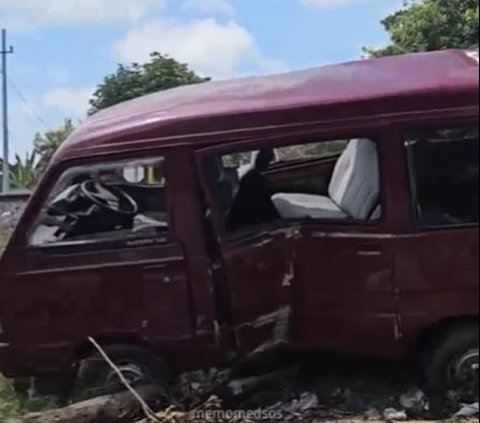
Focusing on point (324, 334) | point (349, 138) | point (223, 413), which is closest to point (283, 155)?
point (349, 138)

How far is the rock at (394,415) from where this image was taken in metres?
6.48

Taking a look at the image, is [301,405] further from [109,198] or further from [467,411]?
[109,198]

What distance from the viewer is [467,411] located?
6.27 meters

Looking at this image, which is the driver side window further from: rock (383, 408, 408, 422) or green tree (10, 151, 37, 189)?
green tree (10, 151, 37, 189)

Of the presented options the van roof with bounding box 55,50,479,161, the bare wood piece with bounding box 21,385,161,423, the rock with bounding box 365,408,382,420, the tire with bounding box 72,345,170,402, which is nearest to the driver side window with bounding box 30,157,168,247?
the van roof with bounding box 55,50,479,161

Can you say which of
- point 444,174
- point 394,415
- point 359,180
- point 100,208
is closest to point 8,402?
point 100,208

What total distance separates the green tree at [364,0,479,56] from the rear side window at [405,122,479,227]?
1049 centimetres

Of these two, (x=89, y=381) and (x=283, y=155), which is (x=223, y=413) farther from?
(x=283, y=155)

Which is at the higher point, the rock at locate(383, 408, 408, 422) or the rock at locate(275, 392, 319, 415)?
the rock at locate(275, 392, 319, 415)

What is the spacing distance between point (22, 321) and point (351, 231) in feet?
6.82

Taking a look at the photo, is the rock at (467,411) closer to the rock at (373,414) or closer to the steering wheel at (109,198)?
the rock at (373,414)

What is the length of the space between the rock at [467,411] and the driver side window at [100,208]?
2.05 metres

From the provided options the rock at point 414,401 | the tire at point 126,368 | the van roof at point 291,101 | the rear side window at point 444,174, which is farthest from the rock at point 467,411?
the tire at point 126,368

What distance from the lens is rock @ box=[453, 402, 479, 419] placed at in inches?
246
